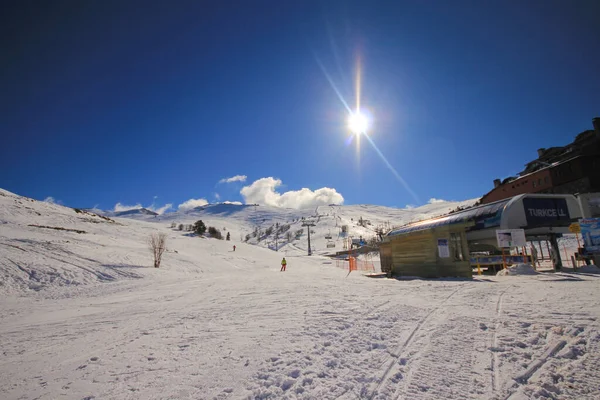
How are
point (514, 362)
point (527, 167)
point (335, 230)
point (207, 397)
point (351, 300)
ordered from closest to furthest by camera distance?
point (207, 397) < point (514, 362) < point (351, 300) < point (527, 167) < point (335, 230)

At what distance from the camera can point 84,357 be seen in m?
4.70

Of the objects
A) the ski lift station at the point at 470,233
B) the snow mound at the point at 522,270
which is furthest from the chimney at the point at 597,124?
the snow mound at the point at 522,270

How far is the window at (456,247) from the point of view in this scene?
1530 centimetres

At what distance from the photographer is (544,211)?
1919 centimetres

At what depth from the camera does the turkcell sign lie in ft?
61.4

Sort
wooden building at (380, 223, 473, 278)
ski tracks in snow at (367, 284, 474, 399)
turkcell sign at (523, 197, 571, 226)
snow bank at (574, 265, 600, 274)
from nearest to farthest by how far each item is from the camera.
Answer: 1. ski tracks in snow at (367, 284, 474, 399)
2. snow bank at (574, 265, 600, 274)
3. wooden building at (380, 223, 473, 278)
4. turkcell sign at (523, 197, 571, 226)

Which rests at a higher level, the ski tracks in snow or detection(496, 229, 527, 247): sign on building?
detection(496, 229, 527, 247): sign on building

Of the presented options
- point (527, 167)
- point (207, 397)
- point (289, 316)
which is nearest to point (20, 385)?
point (207, 397)

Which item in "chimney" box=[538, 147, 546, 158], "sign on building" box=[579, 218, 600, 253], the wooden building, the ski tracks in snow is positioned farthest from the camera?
"chimney" box=[538, 147, 546, 158]

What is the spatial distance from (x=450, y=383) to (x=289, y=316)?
3.92 meters

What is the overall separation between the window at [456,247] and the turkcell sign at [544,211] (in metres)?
7.26

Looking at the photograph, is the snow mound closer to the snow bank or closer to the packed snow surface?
the snow bank

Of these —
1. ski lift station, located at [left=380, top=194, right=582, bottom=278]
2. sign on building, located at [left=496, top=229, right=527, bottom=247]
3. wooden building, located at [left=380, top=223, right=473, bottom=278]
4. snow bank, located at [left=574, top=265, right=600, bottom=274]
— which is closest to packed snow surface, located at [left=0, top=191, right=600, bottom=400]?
wooden building, located at [left=380, top=223, right=473, bottom=278]

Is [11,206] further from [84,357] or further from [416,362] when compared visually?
[416,362]
